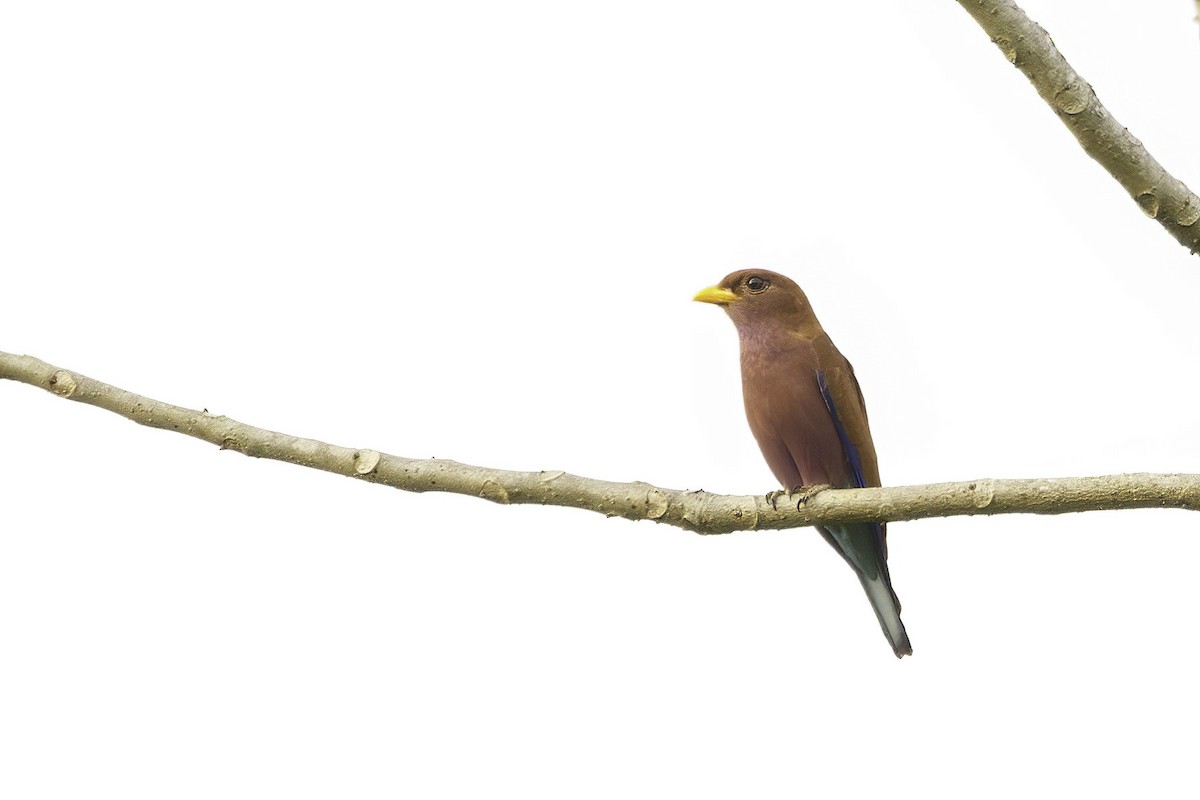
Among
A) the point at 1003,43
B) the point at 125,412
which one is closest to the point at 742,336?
the point at 1003,43

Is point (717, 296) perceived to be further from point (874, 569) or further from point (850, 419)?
point (874, 569)

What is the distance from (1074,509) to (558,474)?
1.22m

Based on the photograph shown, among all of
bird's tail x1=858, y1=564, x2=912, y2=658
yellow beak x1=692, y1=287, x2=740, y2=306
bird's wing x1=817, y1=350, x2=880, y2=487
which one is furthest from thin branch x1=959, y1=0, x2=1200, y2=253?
bird's tail x1=858, y1=564, x2=912, y2=658

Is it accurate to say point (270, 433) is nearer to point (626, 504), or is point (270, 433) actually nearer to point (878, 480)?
point (626, 504)

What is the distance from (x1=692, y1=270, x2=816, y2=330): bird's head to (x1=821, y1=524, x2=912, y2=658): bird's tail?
671mm

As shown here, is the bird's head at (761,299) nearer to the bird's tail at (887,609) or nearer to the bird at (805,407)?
the bird at (805,407)

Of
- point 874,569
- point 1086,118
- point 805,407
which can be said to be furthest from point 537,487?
point 1086,118

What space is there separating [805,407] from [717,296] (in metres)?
0.48

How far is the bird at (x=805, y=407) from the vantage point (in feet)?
11.3

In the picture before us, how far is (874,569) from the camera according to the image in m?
3.60

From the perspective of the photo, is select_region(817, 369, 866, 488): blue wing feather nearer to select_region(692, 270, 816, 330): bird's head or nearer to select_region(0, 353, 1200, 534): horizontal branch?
Result: select_region(692, 270, 816, 330): bird's head

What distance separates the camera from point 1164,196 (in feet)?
9.04

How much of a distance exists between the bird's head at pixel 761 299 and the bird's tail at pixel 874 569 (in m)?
0.67

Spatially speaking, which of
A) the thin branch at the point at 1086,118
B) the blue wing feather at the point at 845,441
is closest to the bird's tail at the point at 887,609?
the blue wing feather at the point at 845,441
